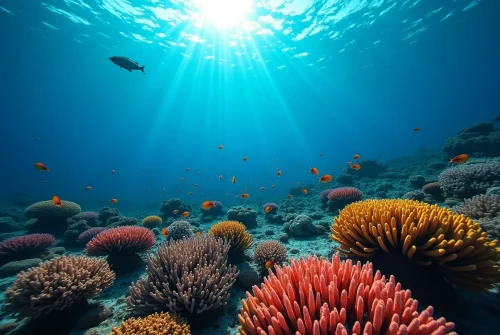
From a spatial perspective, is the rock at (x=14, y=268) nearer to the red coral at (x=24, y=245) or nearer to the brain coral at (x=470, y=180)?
the red coral at (x=24, y=245)

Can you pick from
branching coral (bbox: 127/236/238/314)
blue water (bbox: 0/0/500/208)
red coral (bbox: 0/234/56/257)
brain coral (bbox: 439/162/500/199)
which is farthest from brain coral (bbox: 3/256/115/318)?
blue water (bbox: 0/0/500/208)

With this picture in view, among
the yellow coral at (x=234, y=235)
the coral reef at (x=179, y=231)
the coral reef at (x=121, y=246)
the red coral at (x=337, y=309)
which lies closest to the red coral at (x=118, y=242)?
the coral reef at (x=121, y=246)

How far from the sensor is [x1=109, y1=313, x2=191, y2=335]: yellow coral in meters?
2.87

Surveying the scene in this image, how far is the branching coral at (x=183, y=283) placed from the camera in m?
3.54

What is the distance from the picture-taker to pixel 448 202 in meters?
7.51

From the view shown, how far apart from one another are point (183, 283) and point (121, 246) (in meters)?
3.53

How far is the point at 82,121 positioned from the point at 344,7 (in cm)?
11241

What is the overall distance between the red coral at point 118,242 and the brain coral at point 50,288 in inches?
61.9

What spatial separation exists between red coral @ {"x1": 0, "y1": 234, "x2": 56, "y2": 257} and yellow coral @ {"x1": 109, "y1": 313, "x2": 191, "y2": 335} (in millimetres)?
8165

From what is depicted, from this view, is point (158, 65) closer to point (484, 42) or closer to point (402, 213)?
point (402, 213)

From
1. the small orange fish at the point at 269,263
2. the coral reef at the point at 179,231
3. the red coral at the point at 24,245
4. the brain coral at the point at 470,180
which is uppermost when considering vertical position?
the brain coral at the point at 470,180

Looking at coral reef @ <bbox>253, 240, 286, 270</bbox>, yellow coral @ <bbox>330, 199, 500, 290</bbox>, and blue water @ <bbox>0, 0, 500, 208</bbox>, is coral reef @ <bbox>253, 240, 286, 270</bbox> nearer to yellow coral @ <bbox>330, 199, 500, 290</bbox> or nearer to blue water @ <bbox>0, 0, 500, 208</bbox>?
yellow coral @ <bbox>330, 199, 500, 290</bbox>

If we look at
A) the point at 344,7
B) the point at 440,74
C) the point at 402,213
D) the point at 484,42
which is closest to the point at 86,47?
the point at 344,7

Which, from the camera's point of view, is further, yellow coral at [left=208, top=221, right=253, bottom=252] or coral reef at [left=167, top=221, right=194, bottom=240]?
coral reef at [left=167, top=221, right=194, bottom=240]
